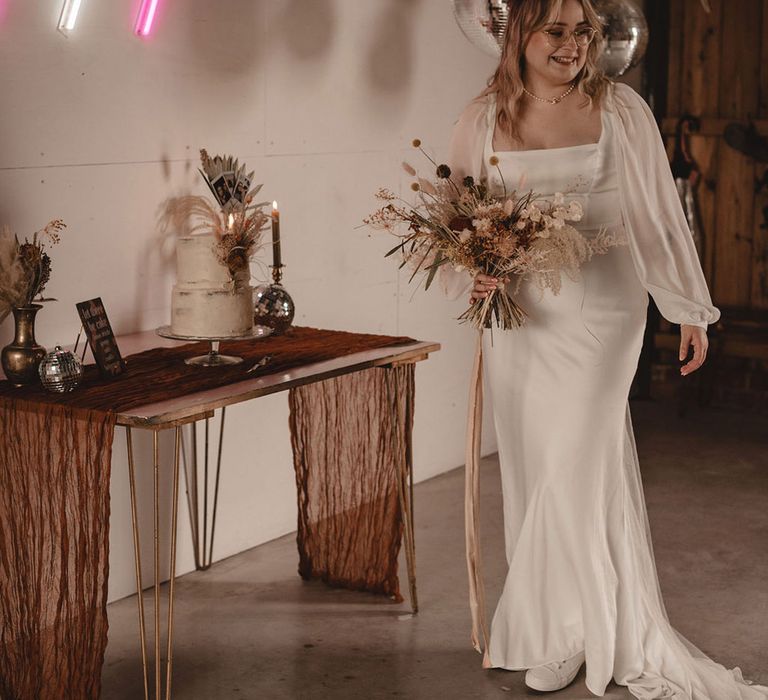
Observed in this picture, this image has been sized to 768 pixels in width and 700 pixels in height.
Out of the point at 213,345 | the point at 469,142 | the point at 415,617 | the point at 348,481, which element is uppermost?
the point at 469,142

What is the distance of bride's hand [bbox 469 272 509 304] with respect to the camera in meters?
3.03

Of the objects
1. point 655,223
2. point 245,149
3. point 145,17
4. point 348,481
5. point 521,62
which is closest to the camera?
point 655,223

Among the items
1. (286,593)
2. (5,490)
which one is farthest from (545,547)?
(5,490)

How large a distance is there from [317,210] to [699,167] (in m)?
2.84

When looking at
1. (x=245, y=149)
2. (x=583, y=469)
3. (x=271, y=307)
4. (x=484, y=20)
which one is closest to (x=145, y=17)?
(x=245, y=149)

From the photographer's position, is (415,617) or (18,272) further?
(415,617)

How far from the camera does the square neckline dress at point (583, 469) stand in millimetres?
3086

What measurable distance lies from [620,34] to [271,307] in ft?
6.00

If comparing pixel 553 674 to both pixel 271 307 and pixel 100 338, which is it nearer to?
pixel 271 307

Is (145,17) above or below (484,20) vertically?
below

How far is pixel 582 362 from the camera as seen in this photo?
10.2 ft

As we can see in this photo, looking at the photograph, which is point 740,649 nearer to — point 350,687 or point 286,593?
point 350,687

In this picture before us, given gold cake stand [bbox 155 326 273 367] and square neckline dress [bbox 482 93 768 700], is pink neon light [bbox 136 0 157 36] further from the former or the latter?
square neckline dress [bbox 482 93 768 700]

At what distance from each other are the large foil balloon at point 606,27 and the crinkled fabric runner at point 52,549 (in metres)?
2.18
